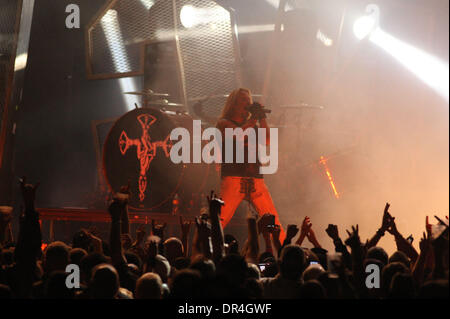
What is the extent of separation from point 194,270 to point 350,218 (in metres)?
7.24

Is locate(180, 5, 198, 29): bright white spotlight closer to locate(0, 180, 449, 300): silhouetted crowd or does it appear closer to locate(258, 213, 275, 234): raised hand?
locate(258, 213, 275, 234): raised hand

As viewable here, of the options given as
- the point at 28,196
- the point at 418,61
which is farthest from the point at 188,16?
the point at 28,196

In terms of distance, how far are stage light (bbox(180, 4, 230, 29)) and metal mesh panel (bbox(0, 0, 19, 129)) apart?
99.8 inches

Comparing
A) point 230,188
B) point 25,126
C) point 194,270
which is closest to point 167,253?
point 194,270

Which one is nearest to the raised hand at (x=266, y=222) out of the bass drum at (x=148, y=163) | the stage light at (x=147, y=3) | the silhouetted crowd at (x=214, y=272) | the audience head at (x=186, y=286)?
the silhouetted crowd at (x=214, y=272)

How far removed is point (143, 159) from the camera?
726 cm

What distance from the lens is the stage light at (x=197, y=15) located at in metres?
9.45

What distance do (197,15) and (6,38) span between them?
9.60 ft

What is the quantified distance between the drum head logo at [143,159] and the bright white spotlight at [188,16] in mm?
2770

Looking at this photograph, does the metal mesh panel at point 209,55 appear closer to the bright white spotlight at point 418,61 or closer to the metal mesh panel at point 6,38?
the bright white spotlight at point 418,61

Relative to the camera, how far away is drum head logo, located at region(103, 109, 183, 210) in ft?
23.2

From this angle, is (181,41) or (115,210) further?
(181,41)

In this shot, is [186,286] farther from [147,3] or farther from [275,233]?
[147,3]

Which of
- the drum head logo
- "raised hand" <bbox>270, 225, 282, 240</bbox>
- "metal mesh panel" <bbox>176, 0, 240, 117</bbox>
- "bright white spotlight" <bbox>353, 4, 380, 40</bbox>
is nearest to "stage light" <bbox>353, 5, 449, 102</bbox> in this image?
"bright white spotlight" <bbox>353, 4, 380, 40</bbox>
